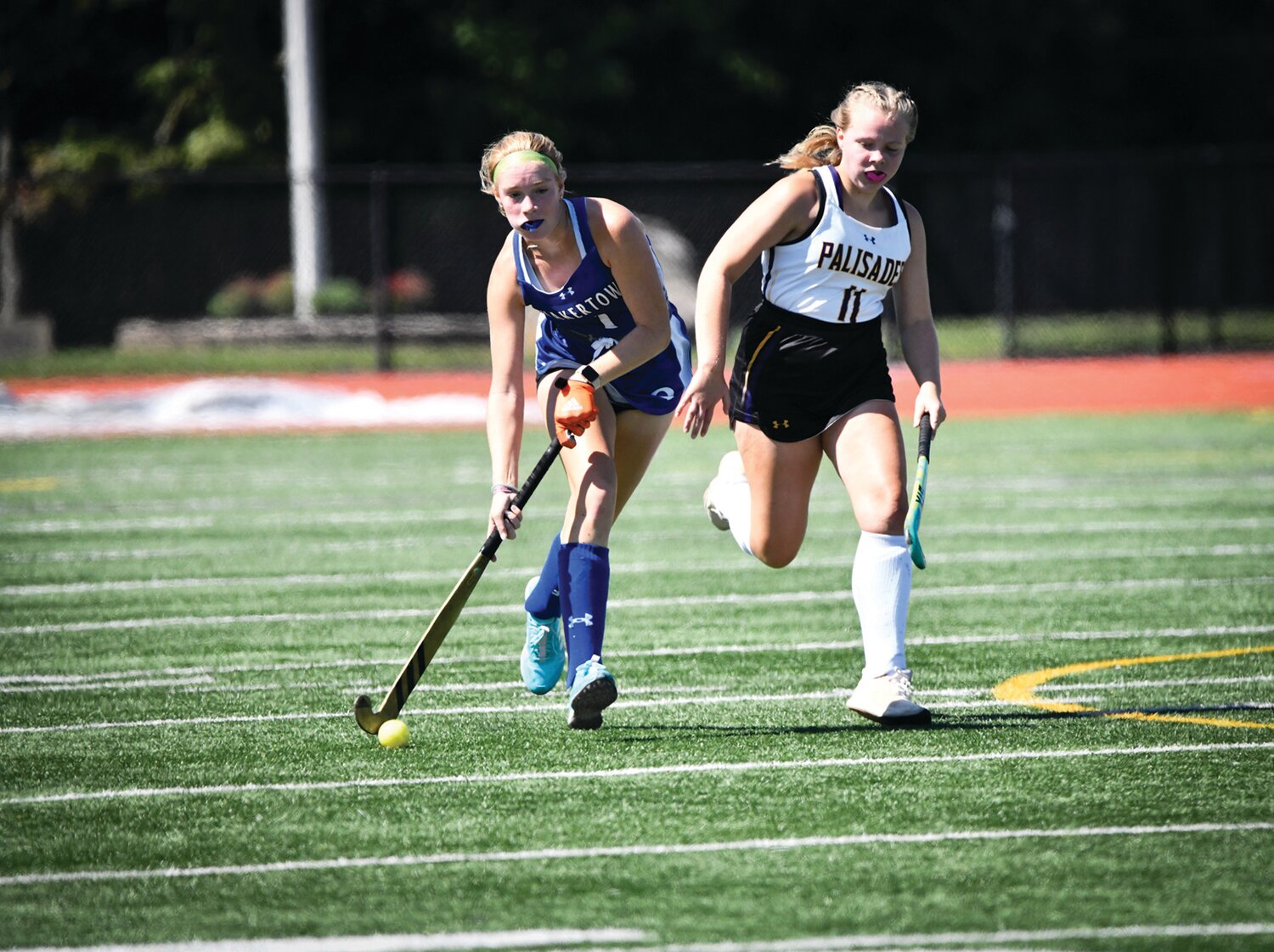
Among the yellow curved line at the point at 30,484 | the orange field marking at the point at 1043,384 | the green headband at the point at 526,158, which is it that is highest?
the green headband at the point at 526,158

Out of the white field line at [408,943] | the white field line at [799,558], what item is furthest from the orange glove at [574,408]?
the white field line at [799,558]

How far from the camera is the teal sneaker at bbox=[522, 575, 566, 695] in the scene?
6.45m

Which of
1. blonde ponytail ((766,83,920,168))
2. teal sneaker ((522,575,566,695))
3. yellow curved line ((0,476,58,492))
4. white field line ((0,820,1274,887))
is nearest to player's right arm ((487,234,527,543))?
teal sneaker ((522,575,566,695))

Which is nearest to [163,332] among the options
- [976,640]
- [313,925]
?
[976,640]

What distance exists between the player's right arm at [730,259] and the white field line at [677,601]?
2.81m

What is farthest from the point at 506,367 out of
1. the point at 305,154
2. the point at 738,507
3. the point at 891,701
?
the point at 305,154

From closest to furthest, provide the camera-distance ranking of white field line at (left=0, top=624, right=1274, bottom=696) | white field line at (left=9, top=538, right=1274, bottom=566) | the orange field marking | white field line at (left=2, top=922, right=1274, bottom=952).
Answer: white field line at (left=2, top=922, right=1274, bottom=952) → white field line at (left=0, top=624, right=1274, bottom=696) → white field line at (left=9, top=538, right=1274, bottom=566) → the orange field marking

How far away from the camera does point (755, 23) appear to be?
3903 cm

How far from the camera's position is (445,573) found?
9.68 meters

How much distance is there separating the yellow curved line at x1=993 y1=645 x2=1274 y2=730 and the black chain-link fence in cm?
1842

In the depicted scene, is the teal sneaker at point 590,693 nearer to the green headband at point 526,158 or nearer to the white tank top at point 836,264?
the white tank top at point 836,264

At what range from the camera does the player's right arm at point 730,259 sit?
5.78m

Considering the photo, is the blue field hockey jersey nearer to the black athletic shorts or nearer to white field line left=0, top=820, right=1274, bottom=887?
the black athletic shorts

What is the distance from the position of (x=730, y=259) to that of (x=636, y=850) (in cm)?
210
